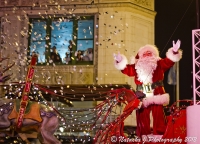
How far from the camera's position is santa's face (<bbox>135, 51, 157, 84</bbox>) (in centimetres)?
962

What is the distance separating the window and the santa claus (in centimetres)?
474

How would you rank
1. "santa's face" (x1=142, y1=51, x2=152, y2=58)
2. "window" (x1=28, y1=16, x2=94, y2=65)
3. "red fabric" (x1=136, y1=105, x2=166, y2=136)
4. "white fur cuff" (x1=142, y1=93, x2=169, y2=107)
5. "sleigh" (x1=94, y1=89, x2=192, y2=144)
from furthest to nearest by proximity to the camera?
"window" (x1=28, y1=16, x2=94, y2=65) < "santa's face" (x1=142, y1=51, x2=152, y2=58) < "white fur cuff" (x1=142, y1=93, x2=169, y2=107) < "red fabric" (x1=136, y1=105, x2=166, y2=136) < "sleigh" (x1=94, y1=89, x2=192, y2=144)

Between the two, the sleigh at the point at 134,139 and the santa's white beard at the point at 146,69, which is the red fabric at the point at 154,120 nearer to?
the sleigh at the point at 134,139

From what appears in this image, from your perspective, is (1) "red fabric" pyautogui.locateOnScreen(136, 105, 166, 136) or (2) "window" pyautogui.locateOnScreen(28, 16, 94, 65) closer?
(1) "red fabric" pyautogui.locateOnScreen(136, 105, 166, 136)

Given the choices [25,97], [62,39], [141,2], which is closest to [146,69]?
[25,97]

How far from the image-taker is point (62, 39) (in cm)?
1488

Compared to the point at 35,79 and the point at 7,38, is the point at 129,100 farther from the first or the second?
the point at 7,38

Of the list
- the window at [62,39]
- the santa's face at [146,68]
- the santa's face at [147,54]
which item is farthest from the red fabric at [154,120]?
the window at [62,39]

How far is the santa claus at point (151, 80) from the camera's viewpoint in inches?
364

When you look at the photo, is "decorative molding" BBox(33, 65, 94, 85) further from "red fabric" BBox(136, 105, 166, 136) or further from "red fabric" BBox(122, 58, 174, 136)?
"red fabric" BBox(136, 105, 166, 136)

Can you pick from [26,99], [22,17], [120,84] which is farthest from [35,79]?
[26,99]

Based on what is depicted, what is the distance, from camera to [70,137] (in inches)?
534

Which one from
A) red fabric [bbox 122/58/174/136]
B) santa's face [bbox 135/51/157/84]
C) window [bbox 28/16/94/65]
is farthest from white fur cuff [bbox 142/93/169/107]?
window [bbox 28/16/94/65]

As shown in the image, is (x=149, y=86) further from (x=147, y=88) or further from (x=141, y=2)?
(x=141, y=2)
